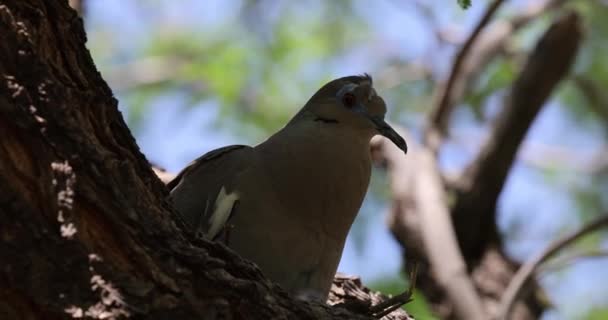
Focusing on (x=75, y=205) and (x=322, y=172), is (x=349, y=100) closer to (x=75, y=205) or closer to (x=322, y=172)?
(x=322, y=172)

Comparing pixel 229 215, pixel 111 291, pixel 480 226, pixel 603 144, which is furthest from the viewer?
pixel 603 144

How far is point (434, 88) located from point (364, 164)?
534 centimetres

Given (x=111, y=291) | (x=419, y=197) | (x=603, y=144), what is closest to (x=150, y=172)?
(x=111, y=291)

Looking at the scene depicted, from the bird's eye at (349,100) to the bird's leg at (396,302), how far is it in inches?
44.5

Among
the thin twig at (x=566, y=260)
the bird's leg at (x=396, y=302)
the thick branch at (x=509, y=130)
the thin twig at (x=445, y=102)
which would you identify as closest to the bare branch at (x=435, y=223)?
the thin twig at (x=445, y=102)

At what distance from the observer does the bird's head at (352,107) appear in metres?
4.57

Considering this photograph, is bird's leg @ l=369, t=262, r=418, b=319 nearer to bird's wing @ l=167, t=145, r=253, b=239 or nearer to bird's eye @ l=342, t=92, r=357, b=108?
bird's wing @ l=167, t=145, r=253, b=239

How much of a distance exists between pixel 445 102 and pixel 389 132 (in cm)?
316

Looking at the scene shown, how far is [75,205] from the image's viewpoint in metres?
2.73

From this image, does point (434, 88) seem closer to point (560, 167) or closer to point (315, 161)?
point (560, 167)

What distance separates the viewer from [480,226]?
24.3ft

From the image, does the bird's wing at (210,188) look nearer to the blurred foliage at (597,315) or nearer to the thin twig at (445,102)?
the thin twig at (445,102)

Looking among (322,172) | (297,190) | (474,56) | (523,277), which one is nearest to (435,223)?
(523,277)

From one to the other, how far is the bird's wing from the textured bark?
3.73 ft
